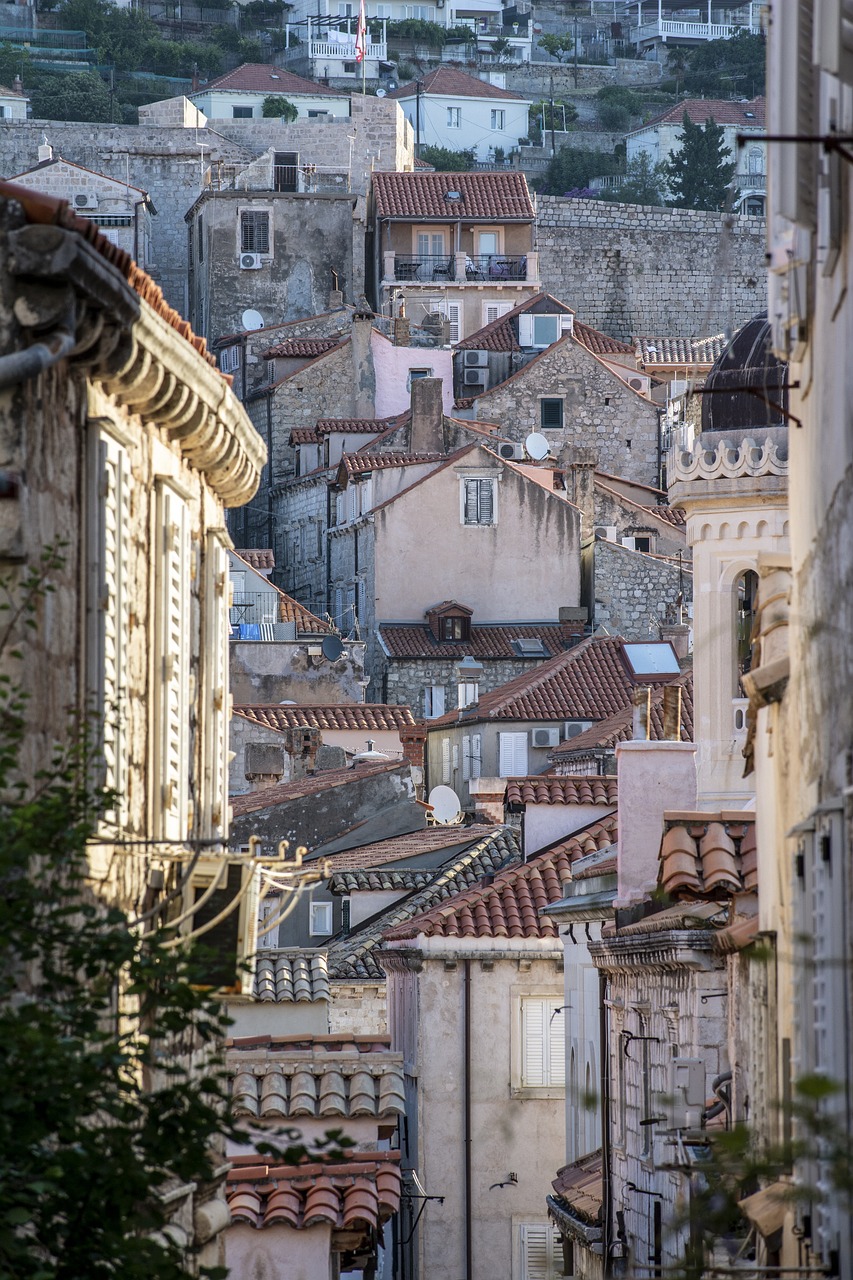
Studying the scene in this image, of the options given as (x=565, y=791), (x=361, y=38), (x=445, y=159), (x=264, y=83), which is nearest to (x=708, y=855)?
(x=565, y=791)

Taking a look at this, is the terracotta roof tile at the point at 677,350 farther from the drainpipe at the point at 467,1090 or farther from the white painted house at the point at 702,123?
the drainpipe at the point at 467,1090

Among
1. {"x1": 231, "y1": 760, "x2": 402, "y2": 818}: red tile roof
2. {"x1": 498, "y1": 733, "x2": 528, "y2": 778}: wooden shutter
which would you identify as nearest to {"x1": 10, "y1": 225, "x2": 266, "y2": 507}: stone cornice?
{"x1": 231, "y1": 760, "x2": 402, "y2": 818}: red tile roof

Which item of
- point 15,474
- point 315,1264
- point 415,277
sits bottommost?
point 315,1264

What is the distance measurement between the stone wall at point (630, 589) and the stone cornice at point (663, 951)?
3900 centimetres

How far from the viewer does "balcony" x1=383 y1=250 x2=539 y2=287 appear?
8019 centimetres

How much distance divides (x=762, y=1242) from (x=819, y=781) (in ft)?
9.52

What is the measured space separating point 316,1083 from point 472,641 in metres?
40.7

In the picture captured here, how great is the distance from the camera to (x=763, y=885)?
41.0ft

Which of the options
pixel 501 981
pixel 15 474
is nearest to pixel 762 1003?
pixel 15 474

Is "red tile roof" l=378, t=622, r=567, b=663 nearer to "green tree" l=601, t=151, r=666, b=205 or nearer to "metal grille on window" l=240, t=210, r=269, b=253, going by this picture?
"metal grille on window" l=240, t=210, r=269, b=253

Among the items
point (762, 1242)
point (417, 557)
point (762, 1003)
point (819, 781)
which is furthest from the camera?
point (417, 557)

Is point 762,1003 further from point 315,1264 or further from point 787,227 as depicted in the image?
point 315,1264

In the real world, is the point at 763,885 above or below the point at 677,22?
below

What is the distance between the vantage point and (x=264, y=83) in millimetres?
107062
